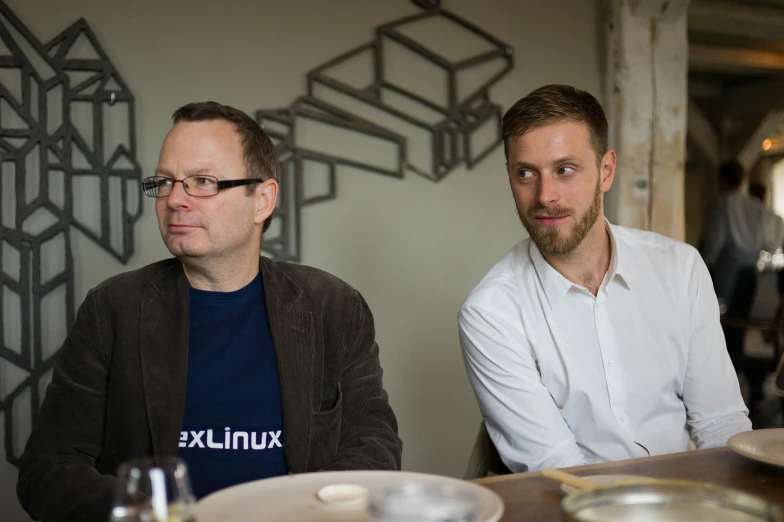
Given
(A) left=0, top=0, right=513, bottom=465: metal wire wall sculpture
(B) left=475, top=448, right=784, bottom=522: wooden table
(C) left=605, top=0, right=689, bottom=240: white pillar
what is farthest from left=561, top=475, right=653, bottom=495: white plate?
(C) left=605, top=0, right=689, bottom=240: white pillar

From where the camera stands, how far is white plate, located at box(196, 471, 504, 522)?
996mm

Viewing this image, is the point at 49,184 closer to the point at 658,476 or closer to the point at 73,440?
the point at 73,440

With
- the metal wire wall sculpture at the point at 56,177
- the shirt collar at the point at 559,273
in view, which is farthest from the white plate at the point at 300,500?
the metal wire wall sculpture at the point at 56,177

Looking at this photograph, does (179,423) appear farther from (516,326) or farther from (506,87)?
(506,87)

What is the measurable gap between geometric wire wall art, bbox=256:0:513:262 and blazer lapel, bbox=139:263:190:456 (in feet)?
4.81

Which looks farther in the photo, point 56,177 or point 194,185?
point 56,177

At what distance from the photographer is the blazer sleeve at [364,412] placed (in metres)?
1.70

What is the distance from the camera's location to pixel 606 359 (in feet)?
6.25

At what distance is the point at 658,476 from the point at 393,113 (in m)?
2.47

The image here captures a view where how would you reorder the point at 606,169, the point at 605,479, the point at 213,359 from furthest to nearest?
the point at 606,169
the point at 213,359
the point at 605,479

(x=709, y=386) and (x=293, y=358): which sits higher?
(x=293, y=358)

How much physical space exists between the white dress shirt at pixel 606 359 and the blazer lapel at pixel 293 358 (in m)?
0.45

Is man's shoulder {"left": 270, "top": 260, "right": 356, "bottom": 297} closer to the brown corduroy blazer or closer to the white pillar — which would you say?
the brown corduroy blazer

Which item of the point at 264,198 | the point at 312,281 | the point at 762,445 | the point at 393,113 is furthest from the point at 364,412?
the point at 393,113
